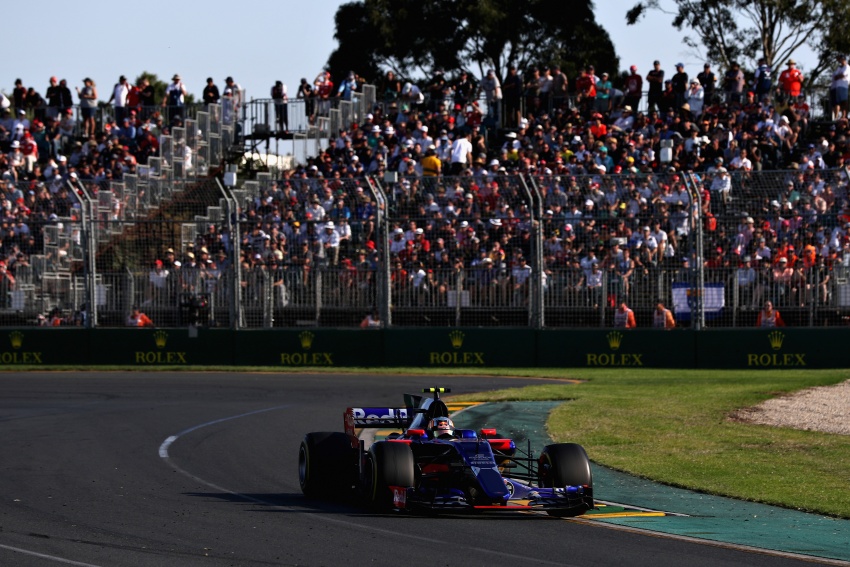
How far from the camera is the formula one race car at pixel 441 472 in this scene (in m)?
10.3

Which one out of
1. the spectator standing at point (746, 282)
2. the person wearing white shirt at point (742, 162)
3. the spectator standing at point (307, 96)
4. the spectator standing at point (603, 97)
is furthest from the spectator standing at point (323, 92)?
the spectator standing at point (746, 282)

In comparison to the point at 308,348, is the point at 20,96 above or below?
above

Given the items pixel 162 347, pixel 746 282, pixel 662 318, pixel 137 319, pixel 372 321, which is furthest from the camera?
pixel 162 347

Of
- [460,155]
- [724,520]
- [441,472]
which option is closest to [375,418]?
[441,472]

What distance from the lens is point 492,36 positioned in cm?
5806

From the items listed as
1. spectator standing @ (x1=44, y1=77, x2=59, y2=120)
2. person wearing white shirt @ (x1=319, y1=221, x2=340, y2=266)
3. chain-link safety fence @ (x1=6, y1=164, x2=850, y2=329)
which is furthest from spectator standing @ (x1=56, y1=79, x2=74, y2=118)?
person wearing white shirt @ (x1=319, y1=221, x2=340, y2=266)

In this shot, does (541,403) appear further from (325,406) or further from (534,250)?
(534,250)

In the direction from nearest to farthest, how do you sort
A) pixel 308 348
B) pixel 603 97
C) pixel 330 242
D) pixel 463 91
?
pixel 330 242 < pixel 308 348 < pixel 603 97 < pixel 463 91

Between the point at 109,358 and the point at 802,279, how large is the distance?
15.0m

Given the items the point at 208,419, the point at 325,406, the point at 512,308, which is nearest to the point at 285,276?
the point at 512,308

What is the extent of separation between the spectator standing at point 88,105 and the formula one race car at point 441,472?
29637mm

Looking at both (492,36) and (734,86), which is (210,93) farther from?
(492,36)

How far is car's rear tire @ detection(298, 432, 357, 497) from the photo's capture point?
450 inches

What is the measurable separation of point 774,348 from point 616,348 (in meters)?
3.19
